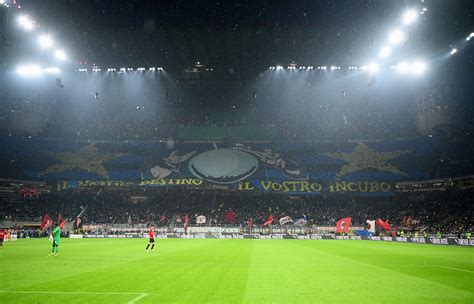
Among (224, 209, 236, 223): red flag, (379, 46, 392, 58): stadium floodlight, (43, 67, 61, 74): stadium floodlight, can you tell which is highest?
(43, 67, 61, 74): stadium floodlight

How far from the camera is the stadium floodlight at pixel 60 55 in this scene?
150ft

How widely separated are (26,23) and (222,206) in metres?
36.1

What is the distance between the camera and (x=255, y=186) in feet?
190

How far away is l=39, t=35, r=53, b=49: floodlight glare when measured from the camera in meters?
41.9

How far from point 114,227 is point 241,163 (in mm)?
22481

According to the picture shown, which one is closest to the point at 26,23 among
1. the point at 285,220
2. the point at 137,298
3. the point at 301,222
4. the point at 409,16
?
the point at 137,298

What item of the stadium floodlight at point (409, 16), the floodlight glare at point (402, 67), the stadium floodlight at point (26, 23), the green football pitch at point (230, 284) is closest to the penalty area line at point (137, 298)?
the green football pitch at point (230, 284)

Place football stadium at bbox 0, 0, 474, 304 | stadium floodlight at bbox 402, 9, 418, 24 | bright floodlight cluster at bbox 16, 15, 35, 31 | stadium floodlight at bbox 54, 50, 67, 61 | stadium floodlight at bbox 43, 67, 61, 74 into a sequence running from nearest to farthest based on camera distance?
stadium floodlight at bbox 402, 9, 418, 24
football stadium at bbox 0, 0, 474, 304
bright floodlight cluster at bbox 16, 15, 35, 31
stadium floodlight at bbox 54, 50, 67, 61
stadium floodlight at bbox 43, 67, 61, 74

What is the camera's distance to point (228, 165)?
199 feet

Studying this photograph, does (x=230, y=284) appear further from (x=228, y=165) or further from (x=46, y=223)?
(x=228, y=165)

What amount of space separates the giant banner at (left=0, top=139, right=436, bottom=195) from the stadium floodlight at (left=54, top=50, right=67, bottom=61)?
2106 cm

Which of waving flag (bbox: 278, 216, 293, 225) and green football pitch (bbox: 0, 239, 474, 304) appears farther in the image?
waving flag (bbox: 278, 216, 293, 225)

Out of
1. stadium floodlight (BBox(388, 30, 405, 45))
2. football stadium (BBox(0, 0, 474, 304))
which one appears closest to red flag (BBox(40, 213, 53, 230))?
football stadium (BBox(0, 0, 474, 304))

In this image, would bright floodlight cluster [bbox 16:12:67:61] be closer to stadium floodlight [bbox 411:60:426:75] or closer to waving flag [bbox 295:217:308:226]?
waving flag [bbox 295:217:308:226]
